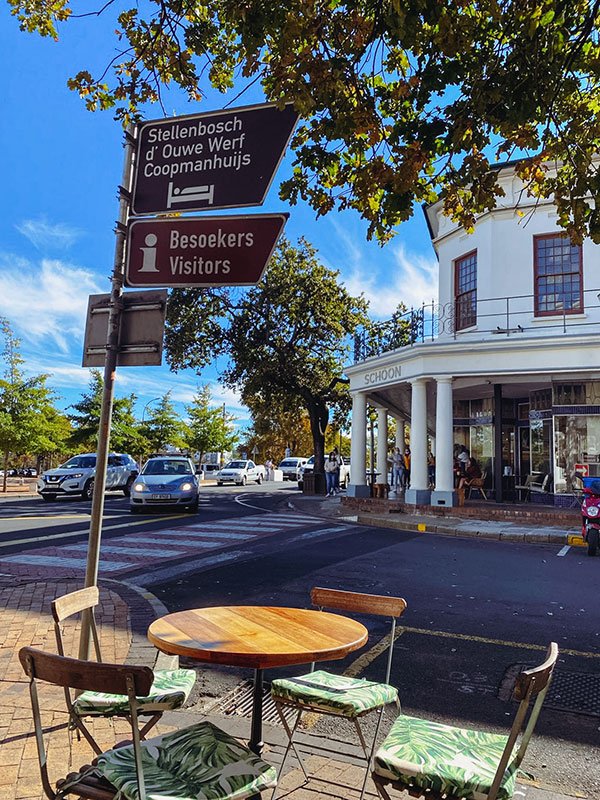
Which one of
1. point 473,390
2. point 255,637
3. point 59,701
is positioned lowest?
point 59,701

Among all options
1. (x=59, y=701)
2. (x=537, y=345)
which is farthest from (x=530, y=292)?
(x=59, y=701)

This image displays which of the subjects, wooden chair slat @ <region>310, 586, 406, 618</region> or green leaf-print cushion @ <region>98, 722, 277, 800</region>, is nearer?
green leaf-print cushion @ <region>98, 722, 277, 800</region>

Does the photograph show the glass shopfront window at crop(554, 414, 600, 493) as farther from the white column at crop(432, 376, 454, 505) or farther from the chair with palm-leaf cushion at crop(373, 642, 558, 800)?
the chair with palm-leaf cushion at crop(373, 642, 558, 800)

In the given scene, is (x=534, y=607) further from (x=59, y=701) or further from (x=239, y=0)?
(x=239, y=0)

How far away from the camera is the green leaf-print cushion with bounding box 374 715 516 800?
2.33m

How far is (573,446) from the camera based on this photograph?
739 inches

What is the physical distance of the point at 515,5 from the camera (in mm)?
5141

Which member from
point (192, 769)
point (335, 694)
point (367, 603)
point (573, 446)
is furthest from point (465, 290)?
point (192, 769)

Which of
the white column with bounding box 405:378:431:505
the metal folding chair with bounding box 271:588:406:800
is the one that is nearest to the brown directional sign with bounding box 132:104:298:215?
the metal folding chair with bounding box 271:588:406:800

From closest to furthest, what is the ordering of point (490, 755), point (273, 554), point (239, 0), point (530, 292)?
point (490, 755)
point (239, 0)
point (273, 554)
point (530, 292)

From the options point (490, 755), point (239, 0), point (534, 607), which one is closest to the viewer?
point (490, 755)

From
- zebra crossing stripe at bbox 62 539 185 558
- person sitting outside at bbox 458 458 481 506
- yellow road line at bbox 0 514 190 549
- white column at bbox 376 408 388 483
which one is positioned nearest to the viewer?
zebra crossing stripe at bbox 62 539 185 558

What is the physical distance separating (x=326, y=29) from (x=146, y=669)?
18.0 ft

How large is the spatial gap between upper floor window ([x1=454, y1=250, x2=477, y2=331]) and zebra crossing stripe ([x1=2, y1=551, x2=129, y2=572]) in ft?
45.9
